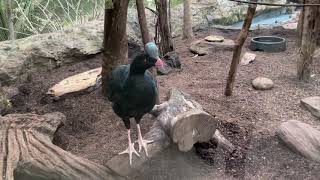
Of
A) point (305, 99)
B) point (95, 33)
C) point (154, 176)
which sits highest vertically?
point (95, 33)

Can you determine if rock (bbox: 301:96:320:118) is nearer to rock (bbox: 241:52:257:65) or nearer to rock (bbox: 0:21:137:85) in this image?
rock (bbox: 241:52:257:65)

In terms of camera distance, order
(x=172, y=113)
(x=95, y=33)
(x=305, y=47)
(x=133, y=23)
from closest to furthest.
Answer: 1. (x=172, y=113)
2. (x=305, y=47)
3. (x=95, y=33)
4. (x=133, y=23)

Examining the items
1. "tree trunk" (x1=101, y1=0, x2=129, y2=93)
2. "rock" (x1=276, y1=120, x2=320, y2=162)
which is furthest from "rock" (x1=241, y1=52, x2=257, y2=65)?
"rock" (x1=276, y1=120, x2=320, y2=162)

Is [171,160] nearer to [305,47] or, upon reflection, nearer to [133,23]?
[305,47]

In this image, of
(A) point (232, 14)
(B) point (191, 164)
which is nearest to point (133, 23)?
(A) point (232, 14)

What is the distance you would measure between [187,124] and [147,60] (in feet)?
1.77

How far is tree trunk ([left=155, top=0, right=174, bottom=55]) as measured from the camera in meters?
5.05

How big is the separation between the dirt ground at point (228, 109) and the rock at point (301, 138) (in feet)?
0.21

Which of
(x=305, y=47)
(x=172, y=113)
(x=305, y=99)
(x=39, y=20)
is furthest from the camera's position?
(x=39, y=20)

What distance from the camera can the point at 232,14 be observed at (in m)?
8.23

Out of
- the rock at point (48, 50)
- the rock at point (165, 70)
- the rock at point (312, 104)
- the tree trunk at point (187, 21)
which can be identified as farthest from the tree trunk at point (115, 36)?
the tree trunk at point (187, 21)

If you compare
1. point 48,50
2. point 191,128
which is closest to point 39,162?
point 191,128

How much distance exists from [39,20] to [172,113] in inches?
203

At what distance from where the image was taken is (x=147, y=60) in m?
2.68
